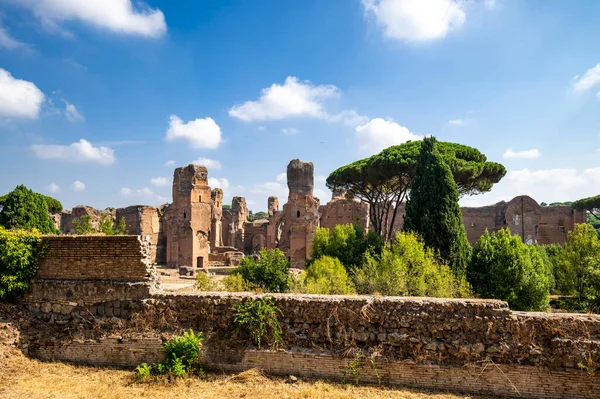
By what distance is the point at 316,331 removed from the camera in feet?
22.5

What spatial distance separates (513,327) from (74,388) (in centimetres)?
836

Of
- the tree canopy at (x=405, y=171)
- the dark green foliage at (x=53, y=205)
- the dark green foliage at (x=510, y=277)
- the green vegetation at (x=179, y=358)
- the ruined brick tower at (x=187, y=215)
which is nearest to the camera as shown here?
the green vegetation at (x=179, y=358)

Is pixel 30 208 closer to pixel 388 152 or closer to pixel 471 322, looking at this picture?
pixel 388 152

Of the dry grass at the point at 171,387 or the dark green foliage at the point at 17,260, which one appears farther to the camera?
the dark green foliage at the point at 17,260

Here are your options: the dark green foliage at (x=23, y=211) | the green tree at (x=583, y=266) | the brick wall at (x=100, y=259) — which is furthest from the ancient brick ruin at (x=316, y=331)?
the dark green foliage at (x=23, y=211)

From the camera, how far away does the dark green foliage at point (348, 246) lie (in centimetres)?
1567

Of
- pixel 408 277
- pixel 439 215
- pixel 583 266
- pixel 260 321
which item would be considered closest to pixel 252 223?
pixel 439 215

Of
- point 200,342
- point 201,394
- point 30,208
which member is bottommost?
point 201,394

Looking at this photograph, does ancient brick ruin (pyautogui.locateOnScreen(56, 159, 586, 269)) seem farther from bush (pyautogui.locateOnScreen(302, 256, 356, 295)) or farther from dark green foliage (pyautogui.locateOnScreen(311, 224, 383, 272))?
bush (pyautogui.locateOnScreen(302, 256, 356, 295))

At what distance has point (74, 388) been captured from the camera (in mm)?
6449

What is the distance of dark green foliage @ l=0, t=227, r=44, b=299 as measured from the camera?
760cm

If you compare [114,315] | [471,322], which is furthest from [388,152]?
[114,315]

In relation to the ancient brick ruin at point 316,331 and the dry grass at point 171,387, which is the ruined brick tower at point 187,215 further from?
the dry grass at point 171,387

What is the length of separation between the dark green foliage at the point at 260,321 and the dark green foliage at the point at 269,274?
470cm
